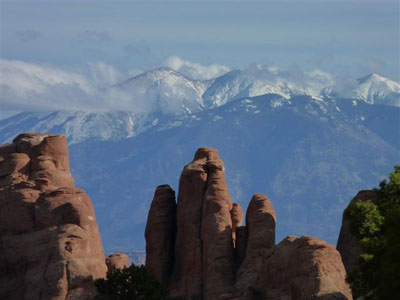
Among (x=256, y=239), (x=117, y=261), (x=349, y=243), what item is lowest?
(x=349, y=243)

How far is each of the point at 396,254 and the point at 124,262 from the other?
5920 centimetres

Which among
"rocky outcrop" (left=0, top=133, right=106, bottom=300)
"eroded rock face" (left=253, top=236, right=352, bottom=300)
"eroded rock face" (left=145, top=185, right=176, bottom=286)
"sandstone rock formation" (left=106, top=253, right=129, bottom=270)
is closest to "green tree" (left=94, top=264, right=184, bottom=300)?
"rocky outcrop" (left=0, top=133, right=106, bottom=300)

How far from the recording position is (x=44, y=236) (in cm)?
9894

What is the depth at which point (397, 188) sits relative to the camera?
78625mm

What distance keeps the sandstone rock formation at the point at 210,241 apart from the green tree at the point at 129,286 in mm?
7252

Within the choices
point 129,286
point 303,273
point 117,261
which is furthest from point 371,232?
point 117,261

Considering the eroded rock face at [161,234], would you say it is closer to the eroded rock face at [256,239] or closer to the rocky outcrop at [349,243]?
the eroded rock face at [256,239]

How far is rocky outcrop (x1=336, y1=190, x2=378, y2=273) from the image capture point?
101 m

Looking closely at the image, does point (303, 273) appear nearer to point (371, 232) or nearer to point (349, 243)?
point (371, 232)

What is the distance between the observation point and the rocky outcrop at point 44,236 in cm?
9275

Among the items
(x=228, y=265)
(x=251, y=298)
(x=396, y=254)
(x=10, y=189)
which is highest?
(x=10, y=189)

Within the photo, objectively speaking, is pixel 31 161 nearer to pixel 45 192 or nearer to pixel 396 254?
pixel 45 192

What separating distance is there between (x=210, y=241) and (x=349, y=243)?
14.2 meters

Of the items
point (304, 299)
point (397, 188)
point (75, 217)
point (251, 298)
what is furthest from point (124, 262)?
point (397, 188)
